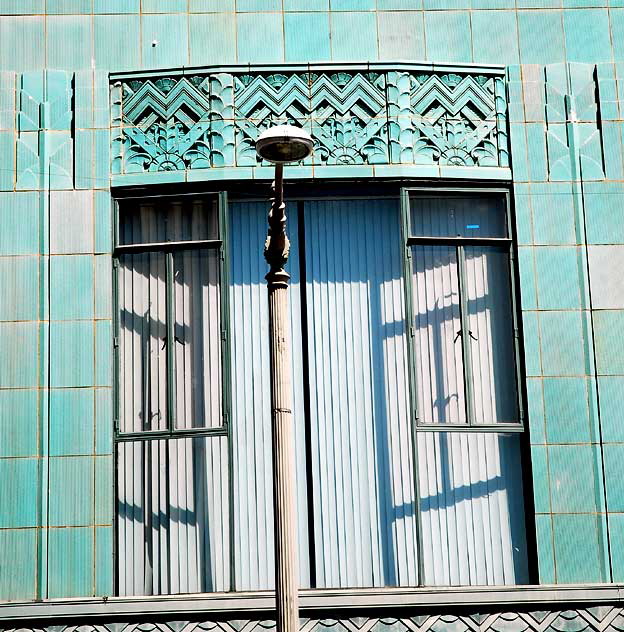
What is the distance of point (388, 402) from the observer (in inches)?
709

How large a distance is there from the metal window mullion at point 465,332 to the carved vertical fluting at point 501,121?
1.29 meters

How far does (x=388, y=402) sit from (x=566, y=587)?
311 centimetres

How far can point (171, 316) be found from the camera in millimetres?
18172

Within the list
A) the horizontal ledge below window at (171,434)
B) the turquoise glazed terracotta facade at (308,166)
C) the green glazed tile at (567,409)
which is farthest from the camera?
the green glazed tile at (567,409)

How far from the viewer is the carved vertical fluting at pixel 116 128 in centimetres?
1844

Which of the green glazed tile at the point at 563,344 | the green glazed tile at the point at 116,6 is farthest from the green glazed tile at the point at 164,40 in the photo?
the green glazed tile at the point at 563,344

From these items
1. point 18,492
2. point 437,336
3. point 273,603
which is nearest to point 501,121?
point 437,336

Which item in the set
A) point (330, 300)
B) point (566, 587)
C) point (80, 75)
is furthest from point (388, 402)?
point (80, 75)

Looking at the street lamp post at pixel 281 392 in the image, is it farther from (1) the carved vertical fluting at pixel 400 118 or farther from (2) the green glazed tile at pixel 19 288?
(2) the green glazed tile at pixel 19 288

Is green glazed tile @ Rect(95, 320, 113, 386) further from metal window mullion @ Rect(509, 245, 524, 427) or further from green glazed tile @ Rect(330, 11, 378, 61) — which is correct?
metal window mullion @ Rect(509, 245, 524, 427)

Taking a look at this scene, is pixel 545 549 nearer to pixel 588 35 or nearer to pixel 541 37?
pixel 541 37

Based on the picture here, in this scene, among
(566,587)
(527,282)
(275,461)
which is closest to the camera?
(275,461)

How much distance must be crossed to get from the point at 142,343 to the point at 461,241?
4.26 meters

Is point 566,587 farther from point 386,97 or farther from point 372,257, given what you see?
point 386,97
